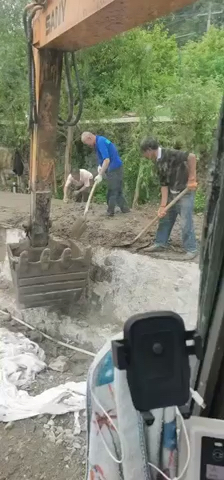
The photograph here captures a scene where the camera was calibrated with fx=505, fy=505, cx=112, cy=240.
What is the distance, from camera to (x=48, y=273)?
1929 mm

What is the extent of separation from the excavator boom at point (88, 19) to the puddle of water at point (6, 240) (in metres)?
0.95

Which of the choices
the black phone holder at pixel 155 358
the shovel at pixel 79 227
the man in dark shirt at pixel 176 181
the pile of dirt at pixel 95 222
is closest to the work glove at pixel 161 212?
the man in dark shirt at pixel 176 181

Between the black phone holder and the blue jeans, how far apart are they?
0.66 metres

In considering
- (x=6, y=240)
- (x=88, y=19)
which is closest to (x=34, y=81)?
(x=88, y=19)

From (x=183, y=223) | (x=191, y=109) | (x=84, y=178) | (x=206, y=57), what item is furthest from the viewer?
(x=84, y=178)

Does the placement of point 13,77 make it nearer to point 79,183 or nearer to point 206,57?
point 79,183

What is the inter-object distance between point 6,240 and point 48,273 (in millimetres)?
726

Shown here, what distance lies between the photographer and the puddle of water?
2.30 m

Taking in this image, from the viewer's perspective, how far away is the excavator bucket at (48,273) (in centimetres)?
192

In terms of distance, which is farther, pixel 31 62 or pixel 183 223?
pixel 31 62

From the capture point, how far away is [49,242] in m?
2.02

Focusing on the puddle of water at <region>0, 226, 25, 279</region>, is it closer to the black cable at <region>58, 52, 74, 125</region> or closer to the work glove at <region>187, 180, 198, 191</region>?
the black cable at <region>58, 52, 74, 125</region>

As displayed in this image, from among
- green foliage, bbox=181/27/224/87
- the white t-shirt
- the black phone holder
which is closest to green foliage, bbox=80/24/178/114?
green foliage, bbox=181/27/224/87

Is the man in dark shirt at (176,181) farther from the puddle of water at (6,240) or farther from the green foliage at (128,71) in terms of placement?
the puddle of water at (6,240)
